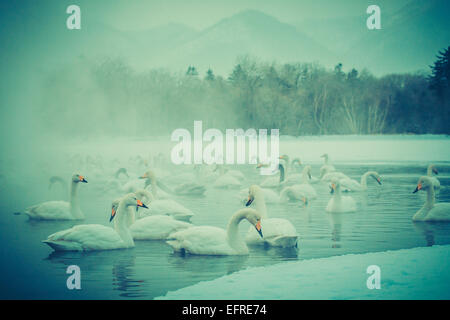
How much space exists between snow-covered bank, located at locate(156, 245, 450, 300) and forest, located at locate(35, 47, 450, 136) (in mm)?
21006

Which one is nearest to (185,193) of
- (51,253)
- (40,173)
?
(51,253)

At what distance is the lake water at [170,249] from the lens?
6.88 m

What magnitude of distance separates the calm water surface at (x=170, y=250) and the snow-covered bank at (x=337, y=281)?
419mm

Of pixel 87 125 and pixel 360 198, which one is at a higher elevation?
pixel 87 125

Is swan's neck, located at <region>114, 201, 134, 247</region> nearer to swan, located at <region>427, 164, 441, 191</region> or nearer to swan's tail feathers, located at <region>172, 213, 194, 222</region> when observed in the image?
swan's tail feathers, located at <region>172, 213, 194, 222</region>

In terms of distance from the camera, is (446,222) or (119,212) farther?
(446,222)

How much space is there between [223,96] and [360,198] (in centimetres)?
2445

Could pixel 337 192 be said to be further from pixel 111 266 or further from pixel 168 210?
pixel 111 266

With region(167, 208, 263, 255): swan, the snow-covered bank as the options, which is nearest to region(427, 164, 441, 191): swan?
the snow-covered bank

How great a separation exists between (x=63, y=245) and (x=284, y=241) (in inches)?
128

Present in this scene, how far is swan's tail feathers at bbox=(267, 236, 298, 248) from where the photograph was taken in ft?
28.3
